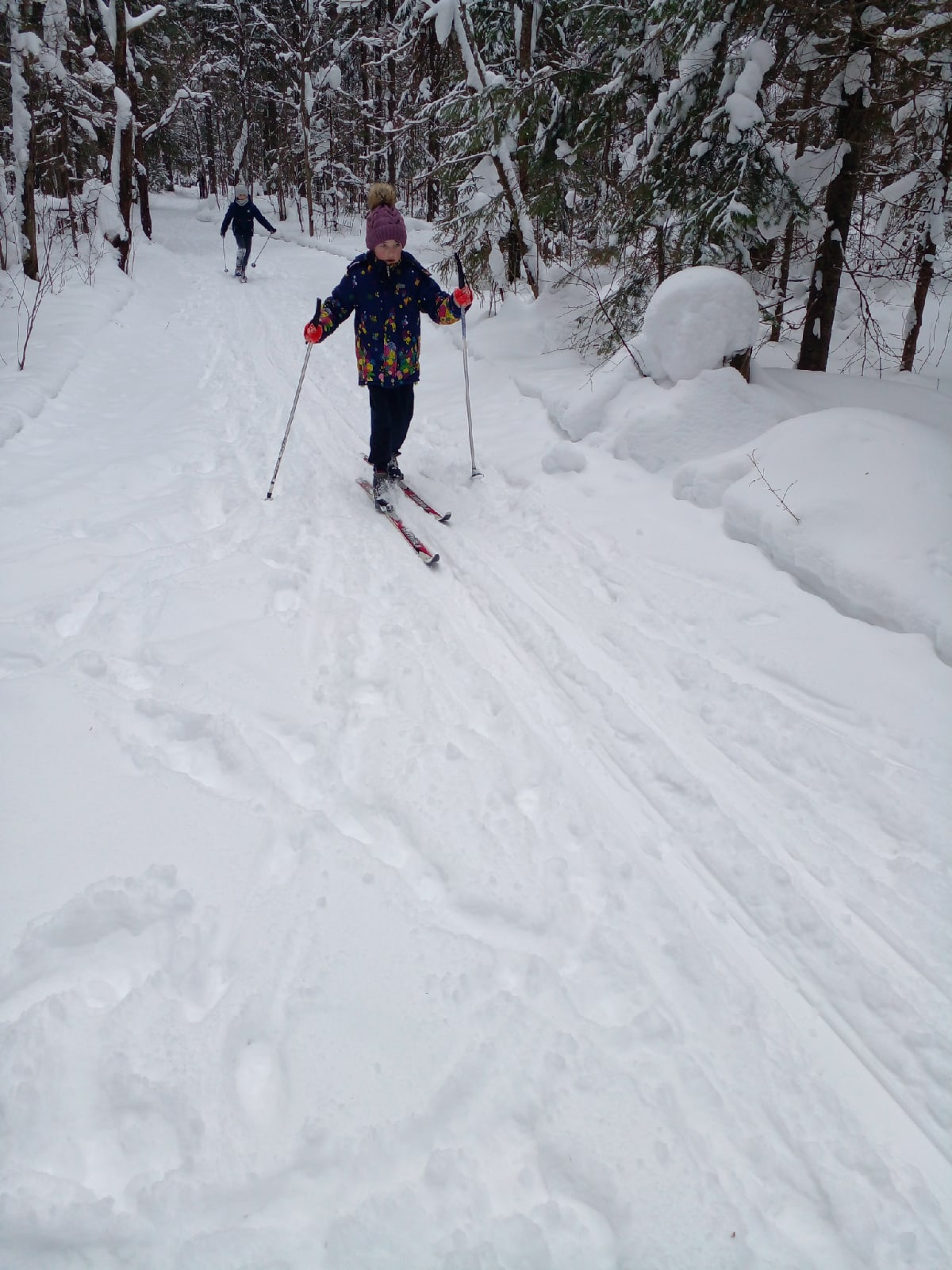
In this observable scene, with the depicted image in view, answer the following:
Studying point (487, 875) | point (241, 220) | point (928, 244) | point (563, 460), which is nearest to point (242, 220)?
point (241, 220)

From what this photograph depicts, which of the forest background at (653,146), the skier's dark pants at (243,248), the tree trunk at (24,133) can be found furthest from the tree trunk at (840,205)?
the skier's dark pants at (243,248)

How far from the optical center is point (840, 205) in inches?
244

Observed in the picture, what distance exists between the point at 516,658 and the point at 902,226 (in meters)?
8.24

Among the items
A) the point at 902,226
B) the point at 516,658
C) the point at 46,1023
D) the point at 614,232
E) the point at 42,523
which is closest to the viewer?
the point at 46,1023

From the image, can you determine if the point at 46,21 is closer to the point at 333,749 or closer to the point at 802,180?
the point at 802,180

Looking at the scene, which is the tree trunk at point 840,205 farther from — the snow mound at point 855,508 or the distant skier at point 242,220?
the distant skier at point 242,220

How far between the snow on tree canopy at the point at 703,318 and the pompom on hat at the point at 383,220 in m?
2.34

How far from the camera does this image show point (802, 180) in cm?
610

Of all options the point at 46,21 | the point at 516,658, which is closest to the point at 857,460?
the point at 516,658

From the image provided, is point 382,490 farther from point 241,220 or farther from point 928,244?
point 241,220

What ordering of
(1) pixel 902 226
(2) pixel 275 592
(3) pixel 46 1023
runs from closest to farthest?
(3) pixel 46 1023
(2) pixel 275 592
(1) pixel 902 226

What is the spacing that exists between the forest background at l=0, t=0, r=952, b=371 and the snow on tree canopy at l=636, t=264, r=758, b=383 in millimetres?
832

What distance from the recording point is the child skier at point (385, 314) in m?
4.93

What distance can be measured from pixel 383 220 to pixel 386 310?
0.58 meters
